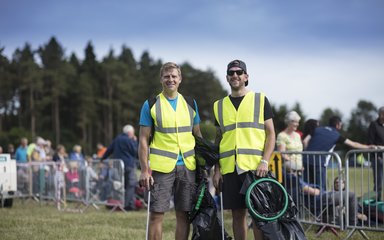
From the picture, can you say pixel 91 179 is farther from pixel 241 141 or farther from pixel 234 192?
pixel 241 141

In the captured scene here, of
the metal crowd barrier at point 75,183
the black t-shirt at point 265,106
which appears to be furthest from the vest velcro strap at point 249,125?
the metal crowd barrier at point 75,183

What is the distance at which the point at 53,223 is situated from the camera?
8.89 metres

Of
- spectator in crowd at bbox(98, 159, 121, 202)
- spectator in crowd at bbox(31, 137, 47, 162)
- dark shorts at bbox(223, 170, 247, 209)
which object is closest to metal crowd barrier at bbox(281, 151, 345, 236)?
dark shorts at bbox(223, 170, 247, 209)

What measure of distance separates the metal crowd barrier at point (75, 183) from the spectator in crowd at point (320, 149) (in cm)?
500

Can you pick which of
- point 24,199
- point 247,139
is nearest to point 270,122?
point 247,139

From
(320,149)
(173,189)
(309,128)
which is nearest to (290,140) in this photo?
(320,149)

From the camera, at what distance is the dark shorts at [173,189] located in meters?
4.86

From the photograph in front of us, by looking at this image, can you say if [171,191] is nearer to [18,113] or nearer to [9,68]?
[9,68]

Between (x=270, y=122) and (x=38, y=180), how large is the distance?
36.6 feet

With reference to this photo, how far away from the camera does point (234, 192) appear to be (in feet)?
16.4

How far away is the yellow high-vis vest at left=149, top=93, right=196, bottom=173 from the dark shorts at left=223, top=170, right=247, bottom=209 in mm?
407

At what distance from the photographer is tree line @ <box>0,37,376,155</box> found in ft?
196

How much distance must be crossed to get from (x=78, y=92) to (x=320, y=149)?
5952 centimetres

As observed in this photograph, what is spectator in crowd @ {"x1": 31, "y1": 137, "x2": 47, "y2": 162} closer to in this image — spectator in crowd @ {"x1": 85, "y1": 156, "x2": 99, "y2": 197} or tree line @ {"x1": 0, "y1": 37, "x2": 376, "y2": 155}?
spectator in crowd @ {"x1": 85, "y1": 156, "x2": 99, "y2": 197}
